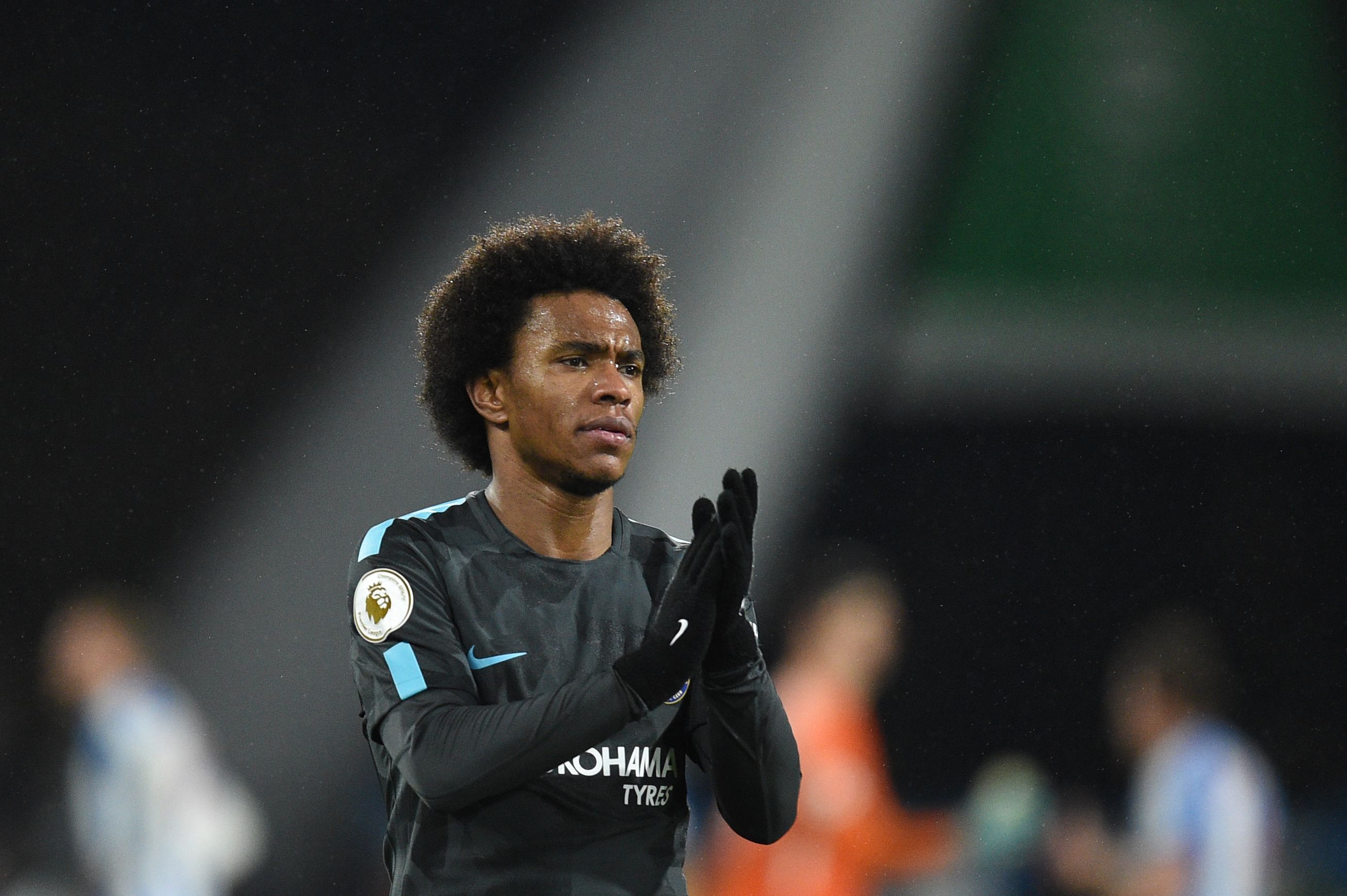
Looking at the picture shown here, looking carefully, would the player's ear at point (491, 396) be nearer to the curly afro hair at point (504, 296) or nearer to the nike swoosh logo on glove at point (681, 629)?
the curly afro hair at point (504, 296)

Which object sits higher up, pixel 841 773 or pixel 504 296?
pixel 504 296

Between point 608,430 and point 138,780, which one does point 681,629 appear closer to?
point 608,430

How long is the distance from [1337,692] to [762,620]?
1440 mm

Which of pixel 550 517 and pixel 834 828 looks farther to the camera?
pixel 834 828

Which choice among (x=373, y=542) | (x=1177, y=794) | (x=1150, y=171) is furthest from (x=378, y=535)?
(x=1150, y=171)

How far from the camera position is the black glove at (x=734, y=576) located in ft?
3.59

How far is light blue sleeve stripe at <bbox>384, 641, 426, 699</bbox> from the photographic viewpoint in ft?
3.59

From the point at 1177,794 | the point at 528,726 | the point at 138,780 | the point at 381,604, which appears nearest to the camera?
the point at 528,726

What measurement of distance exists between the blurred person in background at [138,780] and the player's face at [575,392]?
171 centimetres

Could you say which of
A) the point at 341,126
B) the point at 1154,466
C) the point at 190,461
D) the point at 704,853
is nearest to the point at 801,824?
the point at 704,853

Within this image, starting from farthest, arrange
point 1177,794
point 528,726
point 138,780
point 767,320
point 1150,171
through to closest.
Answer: point 1150,171
point 767,320
point 1177,794
point 138,780
point 528,726

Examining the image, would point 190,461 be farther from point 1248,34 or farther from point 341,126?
point 1248,34

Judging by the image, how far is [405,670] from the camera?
3.62 ft

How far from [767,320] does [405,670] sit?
1.96 m
